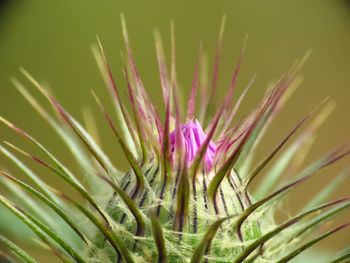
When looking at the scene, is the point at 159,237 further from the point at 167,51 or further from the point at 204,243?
the point at 167,51

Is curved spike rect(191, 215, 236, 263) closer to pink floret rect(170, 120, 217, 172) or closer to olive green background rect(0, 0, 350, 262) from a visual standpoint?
pink floret rect(170, 120, 217, 172)

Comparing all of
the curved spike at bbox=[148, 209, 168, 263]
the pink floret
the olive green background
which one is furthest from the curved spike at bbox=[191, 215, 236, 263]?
the olive green background

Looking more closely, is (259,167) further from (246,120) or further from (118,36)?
(118,36)

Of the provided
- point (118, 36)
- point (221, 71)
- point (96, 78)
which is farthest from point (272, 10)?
point (96, 78)

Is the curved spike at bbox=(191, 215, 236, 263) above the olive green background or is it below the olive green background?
below

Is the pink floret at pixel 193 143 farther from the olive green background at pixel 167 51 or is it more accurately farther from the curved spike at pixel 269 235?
the olive green background at pixel 167 51

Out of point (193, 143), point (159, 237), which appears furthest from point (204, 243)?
point (193, 143)

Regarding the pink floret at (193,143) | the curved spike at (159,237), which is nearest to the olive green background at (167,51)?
the pink floret at (193,143)

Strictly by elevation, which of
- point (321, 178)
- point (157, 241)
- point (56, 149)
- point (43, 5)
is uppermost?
point (43, 5)
